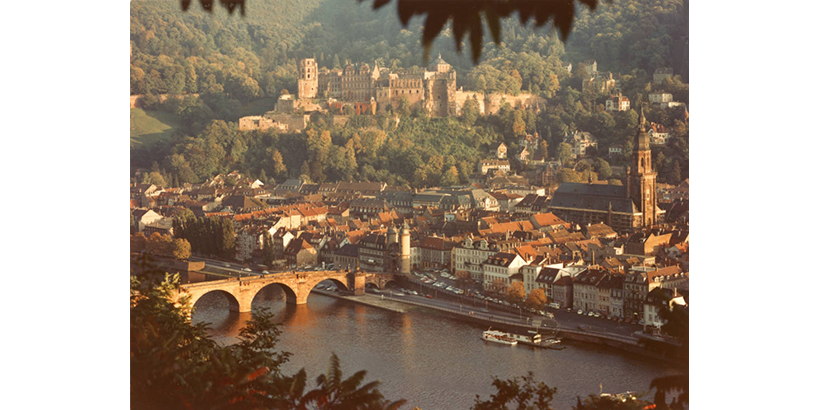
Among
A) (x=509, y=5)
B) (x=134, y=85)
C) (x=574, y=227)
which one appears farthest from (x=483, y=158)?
(x=509, y=5)

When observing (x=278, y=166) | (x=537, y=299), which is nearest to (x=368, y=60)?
(x=278, y=166)

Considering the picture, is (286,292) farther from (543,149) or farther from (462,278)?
(543,149)

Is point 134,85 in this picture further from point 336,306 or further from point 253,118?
point 336,306

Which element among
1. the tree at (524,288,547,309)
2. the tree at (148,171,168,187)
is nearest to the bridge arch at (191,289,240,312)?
the tree at (148,171,168,187)

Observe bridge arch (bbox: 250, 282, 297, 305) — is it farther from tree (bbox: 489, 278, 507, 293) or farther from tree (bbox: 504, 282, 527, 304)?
tree (bbox: 504, 282, 527, 304)

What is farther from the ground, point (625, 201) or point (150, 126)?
point (150, 126)
